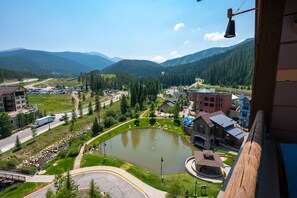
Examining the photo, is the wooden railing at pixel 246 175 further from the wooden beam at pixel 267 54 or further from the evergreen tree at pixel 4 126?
the evergreen tree at pixel 4 126

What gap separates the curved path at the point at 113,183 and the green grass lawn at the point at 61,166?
139cm

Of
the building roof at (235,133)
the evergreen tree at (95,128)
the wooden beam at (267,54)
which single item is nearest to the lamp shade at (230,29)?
the wooden beam at (267,54)

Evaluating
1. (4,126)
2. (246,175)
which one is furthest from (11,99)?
(246,175)

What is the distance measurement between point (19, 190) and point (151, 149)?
14.4m

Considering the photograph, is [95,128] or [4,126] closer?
[4,126]

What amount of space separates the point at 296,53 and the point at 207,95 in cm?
3440

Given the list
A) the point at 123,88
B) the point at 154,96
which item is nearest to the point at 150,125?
the point at 154,96

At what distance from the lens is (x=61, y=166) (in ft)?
58.4

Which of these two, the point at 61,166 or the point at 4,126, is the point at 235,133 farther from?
the point at 4,126

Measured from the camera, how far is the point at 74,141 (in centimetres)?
2527

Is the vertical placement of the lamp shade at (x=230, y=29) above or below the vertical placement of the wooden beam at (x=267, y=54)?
above

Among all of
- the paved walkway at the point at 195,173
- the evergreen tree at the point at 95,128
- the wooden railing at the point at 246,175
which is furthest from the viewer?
the evergreen tree at the point at 95,128

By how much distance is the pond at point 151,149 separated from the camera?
→ 19.3 meters

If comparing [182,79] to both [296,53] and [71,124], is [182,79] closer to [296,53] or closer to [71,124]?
[71,124]
